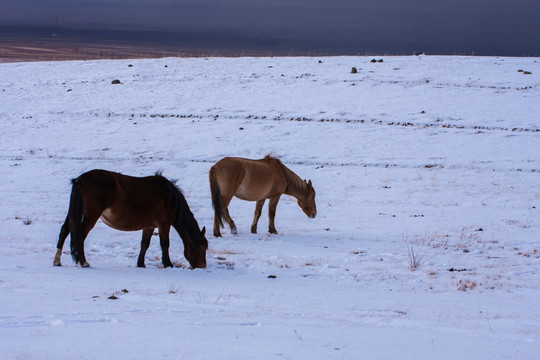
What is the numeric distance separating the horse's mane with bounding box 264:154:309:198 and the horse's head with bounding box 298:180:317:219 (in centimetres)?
5

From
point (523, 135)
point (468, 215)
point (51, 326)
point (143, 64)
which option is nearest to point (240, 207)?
point (468, 215)

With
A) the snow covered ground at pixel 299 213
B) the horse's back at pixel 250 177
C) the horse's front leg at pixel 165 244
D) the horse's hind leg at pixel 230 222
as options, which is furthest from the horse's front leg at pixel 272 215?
the horse's front leg at pixel 165 244

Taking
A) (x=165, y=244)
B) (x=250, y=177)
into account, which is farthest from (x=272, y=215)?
(x=165, y=244)

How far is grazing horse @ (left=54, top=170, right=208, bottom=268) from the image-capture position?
26.1 ft

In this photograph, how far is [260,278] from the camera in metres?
8.33

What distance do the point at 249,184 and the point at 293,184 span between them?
130 centimetres

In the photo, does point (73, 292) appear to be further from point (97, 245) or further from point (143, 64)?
point (143, 64)

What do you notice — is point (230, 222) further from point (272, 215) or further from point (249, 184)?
point (272, 215)

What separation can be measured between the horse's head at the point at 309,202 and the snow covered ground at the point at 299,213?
1.06 feet

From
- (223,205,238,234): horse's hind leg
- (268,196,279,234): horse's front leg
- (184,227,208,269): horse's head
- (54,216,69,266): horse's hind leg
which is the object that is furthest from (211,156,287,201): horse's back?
(54,216,69,266): horse's hind leg

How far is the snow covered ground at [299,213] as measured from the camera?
17.7 ft

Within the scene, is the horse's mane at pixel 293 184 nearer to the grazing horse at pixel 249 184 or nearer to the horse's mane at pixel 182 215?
the grazing horse at pixel 249 184

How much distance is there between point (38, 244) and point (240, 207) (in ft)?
20.7

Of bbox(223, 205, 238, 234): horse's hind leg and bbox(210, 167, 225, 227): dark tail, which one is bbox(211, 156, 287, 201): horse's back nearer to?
bbox(210, 167, 225, 227): dark tail
